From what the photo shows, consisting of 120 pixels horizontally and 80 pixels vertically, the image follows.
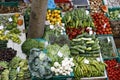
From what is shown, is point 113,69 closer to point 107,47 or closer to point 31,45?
point 107,47

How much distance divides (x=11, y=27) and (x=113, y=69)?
108 inches

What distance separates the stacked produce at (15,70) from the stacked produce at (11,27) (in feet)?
Result: 2.62

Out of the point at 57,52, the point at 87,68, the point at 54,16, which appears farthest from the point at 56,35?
the point at 87,68

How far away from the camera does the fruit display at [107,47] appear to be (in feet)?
27.2

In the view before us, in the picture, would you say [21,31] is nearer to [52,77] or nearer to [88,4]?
[52,77]

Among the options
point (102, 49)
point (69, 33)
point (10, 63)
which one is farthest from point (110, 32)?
point (10, 63)

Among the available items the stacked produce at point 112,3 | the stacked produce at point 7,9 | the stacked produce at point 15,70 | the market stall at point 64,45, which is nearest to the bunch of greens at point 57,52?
the market stall at point 64,45

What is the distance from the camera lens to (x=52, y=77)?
6.80 metres

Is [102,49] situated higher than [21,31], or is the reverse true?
[21,31]

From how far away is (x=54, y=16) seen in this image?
27.1ft

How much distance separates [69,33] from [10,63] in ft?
6.07

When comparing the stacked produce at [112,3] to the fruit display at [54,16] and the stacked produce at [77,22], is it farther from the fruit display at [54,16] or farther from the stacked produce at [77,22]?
the fruit display at [54,16]

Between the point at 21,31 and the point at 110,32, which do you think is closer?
the point at 21,31

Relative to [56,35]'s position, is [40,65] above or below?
below
